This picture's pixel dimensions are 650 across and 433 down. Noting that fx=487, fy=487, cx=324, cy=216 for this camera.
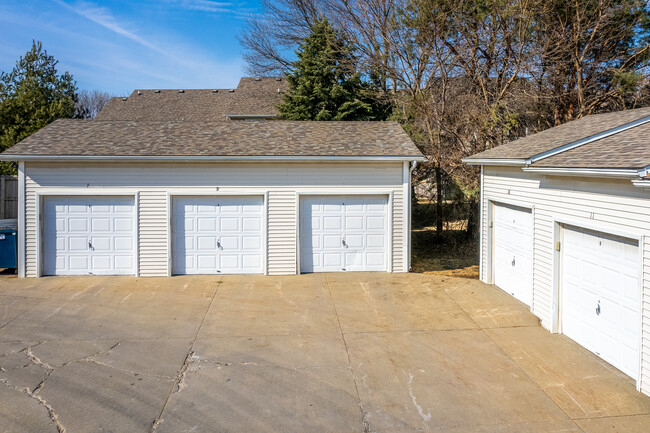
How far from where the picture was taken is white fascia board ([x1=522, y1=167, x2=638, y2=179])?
5.87 meters

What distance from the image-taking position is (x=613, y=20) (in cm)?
1627

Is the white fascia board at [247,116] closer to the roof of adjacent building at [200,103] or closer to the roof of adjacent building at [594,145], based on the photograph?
the roof of adjacent building at [200,103]

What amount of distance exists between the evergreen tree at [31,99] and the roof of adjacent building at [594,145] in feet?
54.9

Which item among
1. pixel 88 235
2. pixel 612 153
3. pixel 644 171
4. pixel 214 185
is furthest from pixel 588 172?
pixel 88 235

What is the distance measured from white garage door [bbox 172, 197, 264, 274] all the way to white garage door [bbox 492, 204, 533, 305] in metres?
5.74

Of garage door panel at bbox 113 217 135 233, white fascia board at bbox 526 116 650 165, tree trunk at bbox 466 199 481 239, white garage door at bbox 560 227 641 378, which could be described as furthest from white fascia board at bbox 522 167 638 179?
garage door panel at bbox 113 217 135 233

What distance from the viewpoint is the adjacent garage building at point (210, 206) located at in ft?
39.5

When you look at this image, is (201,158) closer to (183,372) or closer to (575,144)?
(183,372)

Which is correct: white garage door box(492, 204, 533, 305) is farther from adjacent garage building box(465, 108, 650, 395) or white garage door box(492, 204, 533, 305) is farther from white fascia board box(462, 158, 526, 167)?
white fascia board box(462, 158, 526, 167)

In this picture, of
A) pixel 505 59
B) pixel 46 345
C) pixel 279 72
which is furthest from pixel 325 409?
pixel 279 72

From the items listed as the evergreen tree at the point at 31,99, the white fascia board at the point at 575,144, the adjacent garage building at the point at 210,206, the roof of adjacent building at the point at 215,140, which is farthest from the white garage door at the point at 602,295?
the evergreen tree at the point at 31,99

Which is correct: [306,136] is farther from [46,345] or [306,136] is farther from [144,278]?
[46,345]

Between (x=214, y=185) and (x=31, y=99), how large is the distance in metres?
11.9

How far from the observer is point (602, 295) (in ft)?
22.8
